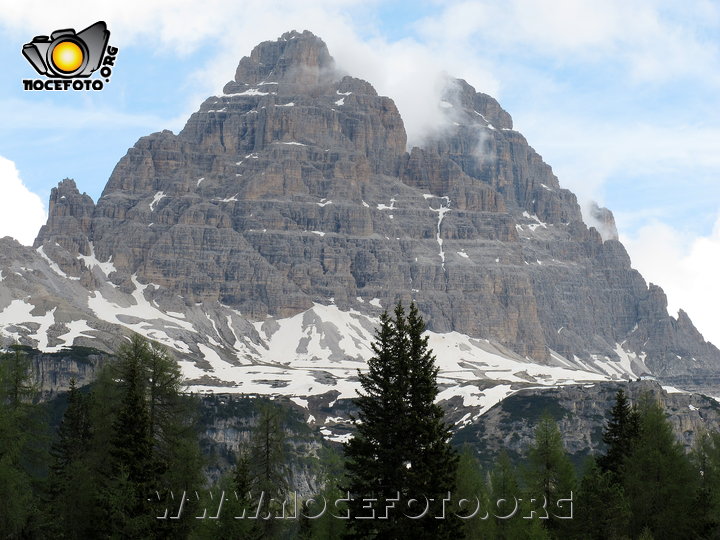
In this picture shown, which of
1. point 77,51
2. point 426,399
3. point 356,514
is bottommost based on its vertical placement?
point 356,514

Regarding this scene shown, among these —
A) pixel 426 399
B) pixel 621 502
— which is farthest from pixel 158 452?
pixel 621 502

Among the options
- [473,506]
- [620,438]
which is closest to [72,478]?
[473,506]

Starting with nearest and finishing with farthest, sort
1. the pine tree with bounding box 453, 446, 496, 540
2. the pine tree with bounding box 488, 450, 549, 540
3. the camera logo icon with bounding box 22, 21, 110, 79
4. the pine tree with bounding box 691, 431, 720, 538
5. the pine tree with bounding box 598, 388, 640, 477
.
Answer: the camera logo icon with bounding box 22, 21, 110, 79
the pine tree with bounding box 488, 450, 549, 540
the pine tree with bounding box 691, 431, 720, 538
the pine tree with bounding box 453, 446, 496, 540
the pine tree with bounding box 598, 388, 640, 477

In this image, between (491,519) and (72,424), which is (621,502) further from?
(72,424)

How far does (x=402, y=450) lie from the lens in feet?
226

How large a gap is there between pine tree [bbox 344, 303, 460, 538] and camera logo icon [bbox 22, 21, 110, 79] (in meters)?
26.2

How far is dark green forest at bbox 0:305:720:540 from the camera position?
6906cm

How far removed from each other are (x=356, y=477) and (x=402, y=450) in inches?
566

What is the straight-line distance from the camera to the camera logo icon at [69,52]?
263 ft

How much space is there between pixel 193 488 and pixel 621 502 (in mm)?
28760

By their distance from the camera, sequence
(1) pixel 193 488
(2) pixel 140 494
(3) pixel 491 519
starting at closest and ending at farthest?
(2) pixel 140 494 → (1) pixel 193 488 → (3) pixel 491 519

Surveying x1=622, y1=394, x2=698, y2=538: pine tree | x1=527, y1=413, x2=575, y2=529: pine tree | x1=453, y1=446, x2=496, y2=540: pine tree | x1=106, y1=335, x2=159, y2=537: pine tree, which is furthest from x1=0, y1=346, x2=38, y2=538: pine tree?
x1=622, y1=394, x2=698, y2=538: pine tree

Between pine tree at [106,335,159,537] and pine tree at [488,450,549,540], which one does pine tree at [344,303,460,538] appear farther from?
pine tree at [488,450,549,540]

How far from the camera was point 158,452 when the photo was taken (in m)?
85.2
